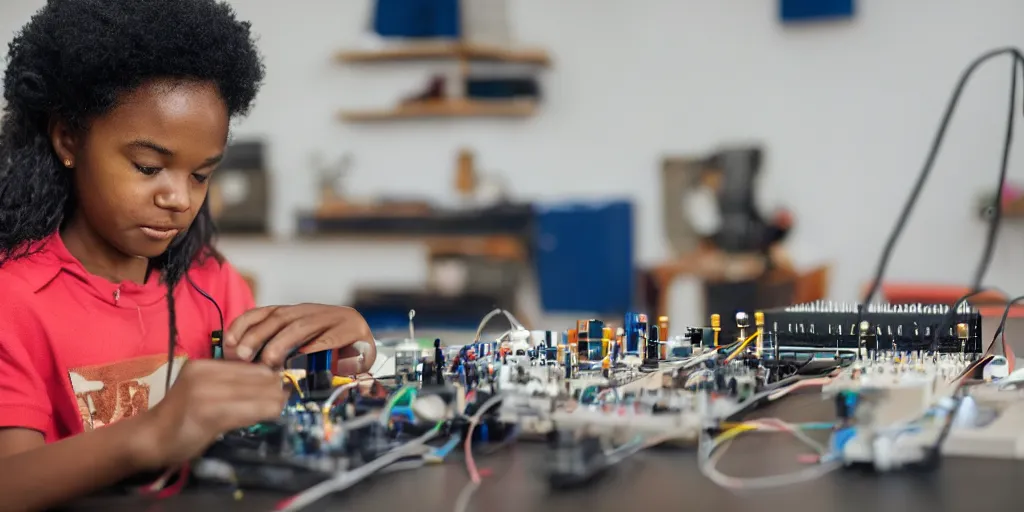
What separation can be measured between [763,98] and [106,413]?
3.56m

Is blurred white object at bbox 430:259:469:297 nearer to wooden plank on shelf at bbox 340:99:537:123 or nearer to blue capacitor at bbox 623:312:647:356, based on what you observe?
wooden plank on shelf at bbox 340:99:537:123

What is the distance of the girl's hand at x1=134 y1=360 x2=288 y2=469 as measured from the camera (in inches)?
29.8

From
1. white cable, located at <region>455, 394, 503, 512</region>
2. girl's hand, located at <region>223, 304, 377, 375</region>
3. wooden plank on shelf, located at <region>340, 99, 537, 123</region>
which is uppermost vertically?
wooden plank on shelf, located at <region>340, 99, 537, 123</region>

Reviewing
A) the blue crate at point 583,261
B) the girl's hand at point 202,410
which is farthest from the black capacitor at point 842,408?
the blue crate at point 583,261

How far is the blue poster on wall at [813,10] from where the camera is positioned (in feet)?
12.9

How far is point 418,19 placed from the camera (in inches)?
171

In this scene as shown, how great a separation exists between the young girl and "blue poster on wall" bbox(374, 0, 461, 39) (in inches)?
124

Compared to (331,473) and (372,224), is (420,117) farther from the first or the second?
(331,473)

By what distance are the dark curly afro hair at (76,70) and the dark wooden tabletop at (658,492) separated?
0.52 m

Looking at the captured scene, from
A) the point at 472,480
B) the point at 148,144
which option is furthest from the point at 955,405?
the point at 148,144

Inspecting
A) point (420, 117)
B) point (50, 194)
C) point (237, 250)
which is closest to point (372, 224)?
point (420, 117)

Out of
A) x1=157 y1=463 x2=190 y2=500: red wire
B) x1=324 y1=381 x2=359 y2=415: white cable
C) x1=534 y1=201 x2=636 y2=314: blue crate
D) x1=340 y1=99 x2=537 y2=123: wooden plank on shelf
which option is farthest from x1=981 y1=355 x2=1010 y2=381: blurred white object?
x1=340 y1=99 x2=537 y2=123: wooden plank on shelf

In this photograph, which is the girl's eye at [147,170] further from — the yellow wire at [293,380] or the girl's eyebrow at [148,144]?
the yellow wire at [293,380]

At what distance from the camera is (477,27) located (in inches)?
172
